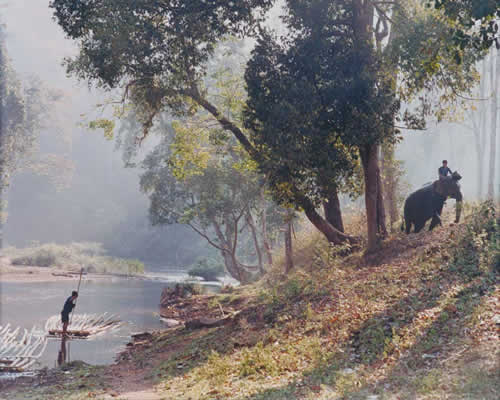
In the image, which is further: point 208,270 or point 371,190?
point 208,270

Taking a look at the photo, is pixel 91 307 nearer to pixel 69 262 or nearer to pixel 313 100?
pixel 313 100

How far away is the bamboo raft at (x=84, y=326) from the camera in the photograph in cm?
1792

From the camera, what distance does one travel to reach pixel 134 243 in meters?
80.1

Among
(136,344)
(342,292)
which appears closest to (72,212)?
(136,344)

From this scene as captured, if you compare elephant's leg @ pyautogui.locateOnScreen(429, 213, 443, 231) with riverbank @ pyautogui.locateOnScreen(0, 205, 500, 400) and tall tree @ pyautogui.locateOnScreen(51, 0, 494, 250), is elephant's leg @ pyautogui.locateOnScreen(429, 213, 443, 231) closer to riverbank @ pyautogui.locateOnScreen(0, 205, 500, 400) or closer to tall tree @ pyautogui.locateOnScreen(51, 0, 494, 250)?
riverbank @ pyautogui.locateOnScreen(0, 205, 500, 400)

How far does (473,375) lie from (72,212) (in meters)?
91.8

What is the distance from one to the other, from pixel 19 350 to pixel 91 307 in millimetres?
10572

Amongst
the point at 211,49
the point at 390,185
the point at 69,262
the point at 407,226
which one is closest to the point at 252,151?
the point at 211,49

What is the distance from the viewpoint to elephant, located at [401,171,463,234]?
14.9 metres

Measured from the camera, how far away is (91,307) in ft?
85.8

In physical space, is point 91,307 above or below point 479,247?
below

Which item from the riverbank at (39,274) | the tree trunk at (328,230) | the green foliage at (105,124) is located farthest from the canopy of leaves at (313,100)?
the riverbank at (39,274)

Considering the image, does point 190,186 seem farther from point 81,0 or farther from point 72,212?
point 72,212

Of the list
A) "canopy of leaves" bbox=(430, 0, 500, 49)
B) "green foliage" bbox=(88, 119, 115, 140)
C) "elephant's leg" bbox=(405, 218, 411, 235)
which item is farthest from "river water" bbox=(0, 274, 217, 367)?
"canopy of leaves" bbox=(430, 0, 500, 49)
